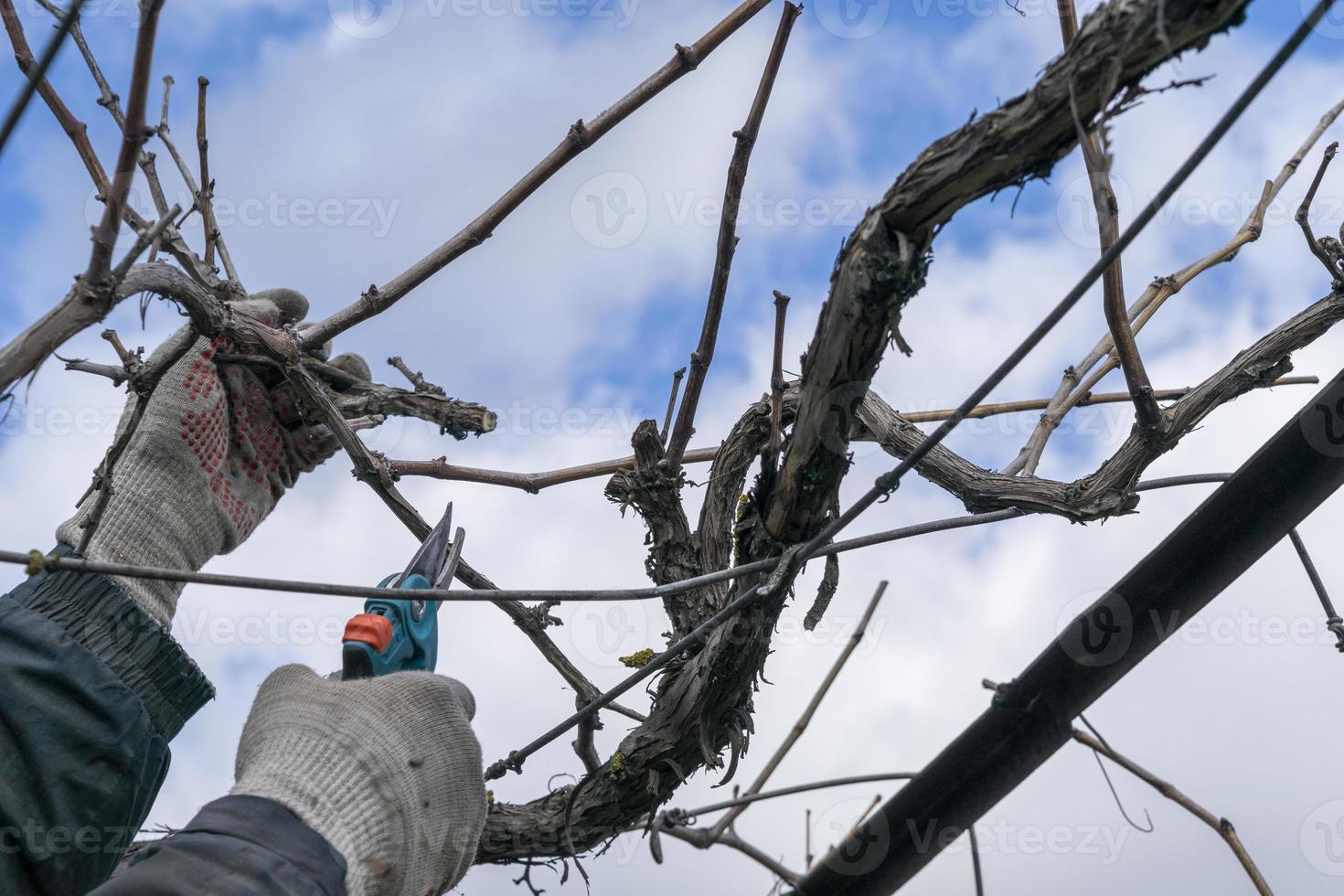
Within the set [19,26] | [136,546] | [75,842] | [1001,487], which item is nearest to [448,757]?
[75,842]

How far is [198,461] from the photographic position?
217cm

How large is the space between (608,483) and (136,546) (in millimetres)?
936

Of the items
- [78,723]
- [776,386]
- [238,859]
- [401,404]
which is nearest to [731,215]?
[776,386]

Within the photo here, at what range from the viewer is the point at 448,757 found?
1.63 metres

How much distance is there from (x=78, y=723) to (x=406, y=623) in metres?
0.61

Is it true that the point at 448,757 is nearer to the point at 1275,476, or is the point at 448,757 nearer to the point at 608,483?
the point at 608,483

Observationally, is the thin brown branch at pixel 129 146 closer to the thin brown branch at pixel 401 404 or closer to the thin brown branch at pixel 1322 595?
the thin brown branch at pixel 401 404

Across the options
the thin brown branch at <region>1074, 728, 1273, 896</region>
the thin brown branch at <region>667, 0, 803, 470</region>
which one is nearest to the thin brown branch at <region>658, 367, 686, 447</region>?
the thin brown branch at <region>667, 0, 803, 470</region>

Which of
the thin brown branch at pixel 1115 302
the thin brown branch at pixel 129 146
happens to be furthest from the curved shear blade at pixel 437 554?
the thin brown branch at pixel 1115 302

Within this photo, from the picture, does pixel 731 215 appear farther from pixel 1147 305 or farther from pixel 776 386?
pixel 1147 305

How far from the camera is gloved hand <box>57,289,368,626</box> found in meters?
2.05

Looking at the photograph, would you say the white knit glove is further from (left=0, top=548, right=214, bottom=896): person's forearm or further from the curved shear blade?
(left=0, top=548, right=214, bottom=896): person's forearm

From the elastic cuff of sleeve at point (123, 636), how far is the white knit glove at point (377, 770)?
1.56ft

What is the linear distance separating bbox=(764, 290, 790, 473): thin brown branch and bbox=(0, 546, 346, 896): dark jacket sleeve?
1.25 metres
